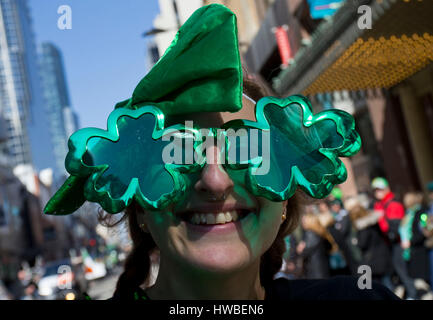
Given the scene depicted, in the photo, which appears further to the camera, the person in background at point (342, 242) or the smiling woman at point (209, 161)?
the person in background at point (342, 242)

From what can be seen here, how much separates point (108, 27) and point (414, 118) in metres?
8.98

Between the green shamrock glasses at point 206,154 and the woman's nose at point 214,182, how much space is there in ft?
0.05

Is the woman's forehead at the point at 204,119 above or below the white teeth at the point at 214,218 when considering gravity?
above

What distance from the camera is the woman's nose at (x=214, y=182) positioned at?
1371mm

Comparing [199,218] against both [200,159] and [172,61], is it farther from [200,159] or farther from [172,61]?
[172,61]

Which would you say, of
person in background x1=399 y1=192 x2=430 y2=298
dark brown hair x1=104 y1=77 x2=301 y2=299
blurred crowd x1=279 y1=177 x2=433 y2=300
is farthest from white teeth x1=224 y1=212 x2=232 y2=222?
person in background x1=399 y1=192 x2=430 y2=298

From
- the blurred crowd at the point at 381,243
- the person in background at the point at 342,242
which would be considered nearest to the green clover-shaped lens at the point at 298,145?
the blurred crowd at the point at 381,243

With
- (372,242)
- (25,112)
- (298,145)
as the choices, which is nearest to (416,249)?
(372,242)

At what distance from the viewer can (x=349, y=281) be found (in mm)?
1658

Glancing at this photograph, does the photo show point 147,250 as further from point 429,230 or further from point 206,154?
point 429,230

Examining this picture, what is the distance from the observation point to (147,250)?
1909 mm

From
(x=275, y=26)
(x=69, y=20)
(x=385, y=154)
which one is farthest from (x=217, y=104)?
(x=385, y=154)

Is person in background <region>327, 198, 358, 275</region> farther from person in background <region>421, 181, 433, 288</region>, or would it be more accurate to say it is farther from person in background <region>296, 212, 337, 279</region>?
person in background <region>421, 181, 433, 288</region>

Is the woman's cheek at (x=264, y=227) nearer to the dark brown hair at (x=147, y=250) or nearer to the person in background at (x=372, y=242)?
the dark brown hair at (x=147, y=250)
